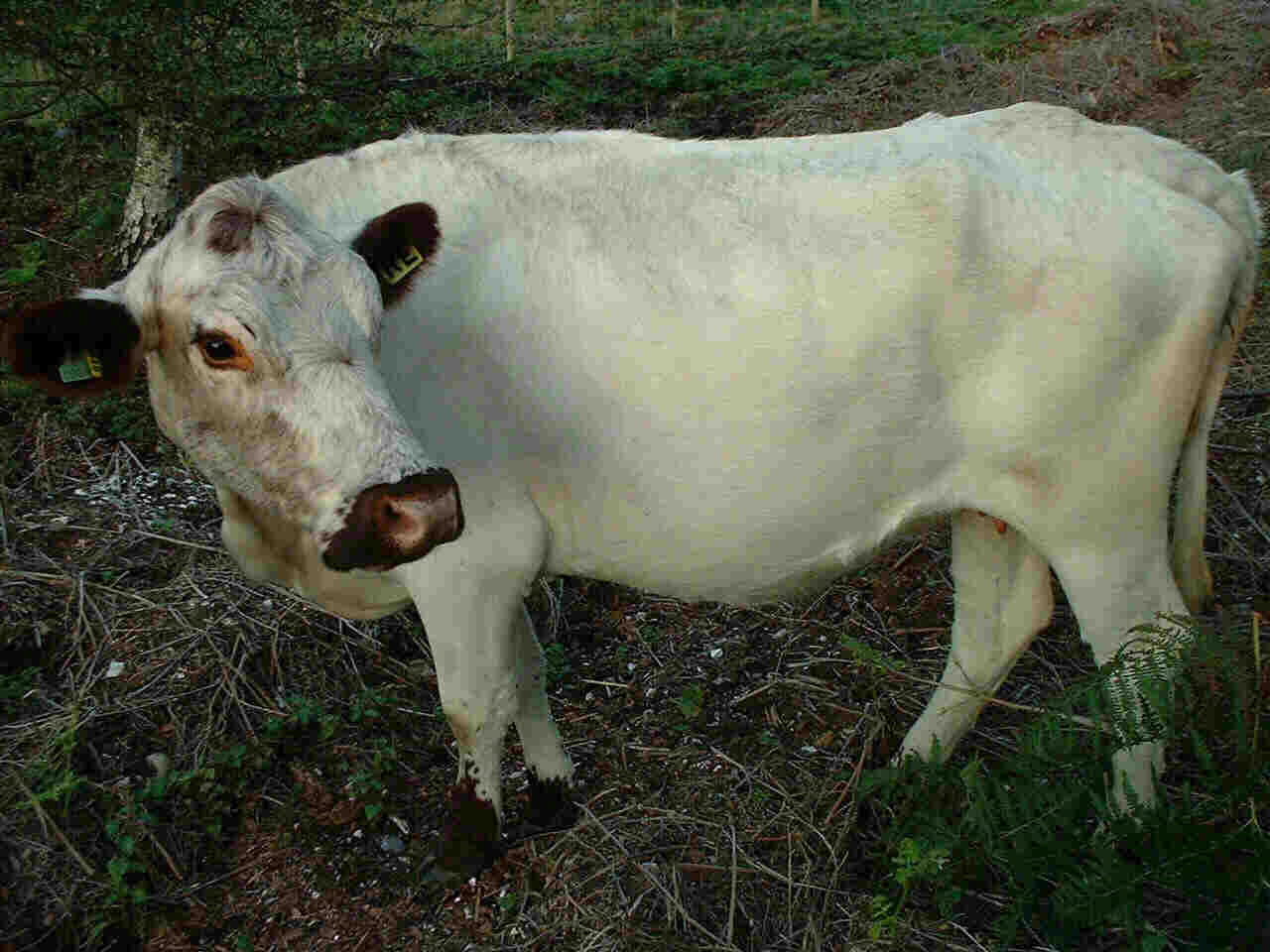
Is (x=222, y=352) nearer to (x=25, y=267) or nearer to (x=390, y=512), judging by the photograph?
(x=390, y=512)

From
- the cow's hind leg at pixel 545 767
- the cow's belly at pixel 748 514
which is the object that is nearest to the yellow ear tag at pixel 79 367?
the cow's belly at pixel 748 514

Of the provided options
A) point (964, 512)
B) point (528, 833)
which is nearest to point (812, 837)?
point (528, 833)

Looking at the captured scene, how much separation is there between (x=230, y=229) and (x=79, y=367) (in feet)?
1.76

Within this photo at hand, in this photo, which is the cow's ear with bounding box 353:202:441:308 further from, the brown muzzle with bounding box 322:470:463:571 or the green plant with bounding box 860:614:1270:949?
the green plant with bounding box 860:614:1270:949

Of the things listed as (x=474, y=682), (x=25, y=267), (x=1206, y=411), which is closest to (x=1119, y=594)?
(x=1206, y=411)

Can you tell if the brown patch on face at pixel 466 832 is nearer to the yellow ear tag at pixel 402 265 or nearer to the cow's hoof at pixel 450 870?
the cow's hoof at pixel 450 870

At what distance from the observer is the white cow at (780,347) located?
126 inches

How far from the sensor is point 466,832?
3998 millimetres

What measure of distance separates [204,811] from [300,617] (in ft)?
3.41

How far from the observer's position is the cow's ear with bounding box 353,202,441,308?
3016 mm

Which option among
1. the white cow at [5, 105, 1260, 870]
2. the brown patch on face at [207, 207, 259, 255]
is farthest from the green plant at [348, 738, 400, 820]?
the brown patch on face at [207, 207, 259, 255]

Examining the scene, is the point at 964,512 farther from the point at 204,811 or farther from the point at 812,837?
the point at 204,811

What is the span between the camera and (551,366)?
335 cm

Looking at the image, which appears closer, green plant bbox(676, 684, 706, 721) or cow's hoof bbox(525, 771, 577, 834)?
cow's hoof bbox(525, 771, 577, 834)
